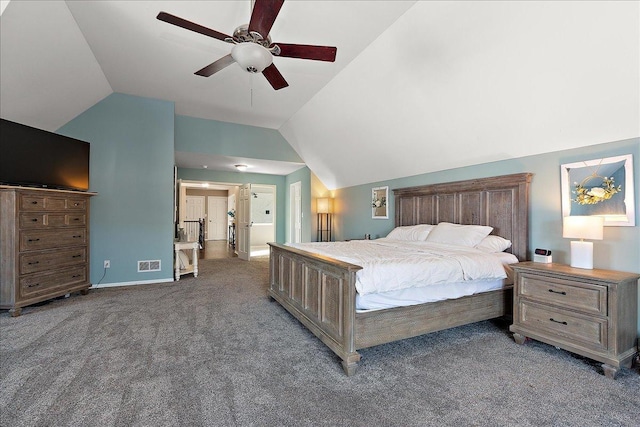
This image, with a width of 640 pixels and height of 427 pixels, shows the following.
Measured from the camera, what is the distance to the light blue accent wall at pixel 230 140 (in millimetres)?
5652

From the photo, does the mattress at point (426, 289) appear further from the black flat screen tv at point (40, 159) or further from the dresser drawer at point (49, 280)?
the black flat screen tv at point (40, 159)

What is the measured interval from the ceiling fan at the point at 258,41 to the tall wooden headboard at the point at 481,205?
2441 millimetres

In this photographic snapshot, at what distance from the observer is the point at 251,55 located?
221cm

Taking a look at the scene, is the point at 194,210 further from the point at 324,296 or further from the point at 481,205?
the point at 481,205

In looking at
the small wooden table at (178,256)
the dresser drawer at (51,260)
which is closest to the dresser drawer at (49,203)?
the dresser drawer at (51,260)

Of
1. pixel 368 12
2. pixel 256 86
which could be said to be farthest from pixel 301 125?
pixel 368 12

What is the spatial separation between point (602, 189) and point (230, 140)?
5.74 metres

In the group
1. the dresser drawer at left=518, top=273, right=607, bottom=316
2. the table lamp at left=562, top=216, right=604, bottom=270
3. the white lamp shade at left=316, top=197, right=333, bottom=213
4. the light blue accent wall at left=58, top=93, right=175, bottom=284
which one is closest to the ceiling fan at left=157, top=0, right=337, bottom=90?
the table lamp at left=562, top=216, right=604, bottom=270

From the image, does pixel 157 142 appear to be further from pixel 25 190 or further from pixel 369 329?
pixel 369 329

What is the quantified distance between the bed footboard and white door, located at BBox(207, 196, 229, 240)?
10328 millimetres

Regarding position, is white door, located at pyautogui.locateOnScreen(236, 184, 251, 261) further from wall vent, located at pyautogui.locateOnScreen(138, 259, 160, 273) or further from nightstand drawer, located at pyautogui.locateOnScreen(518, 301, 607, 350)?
nightstand drawer, located at pyautogui.locateOnScreen(518, 301, 607, 350)

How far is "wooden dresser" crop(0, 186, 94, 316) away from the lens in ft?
10.2

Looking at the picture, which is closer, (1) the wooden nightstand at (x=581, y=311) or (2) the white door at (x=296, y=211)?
(1) the wooden nightstand at (x=581, y=311)

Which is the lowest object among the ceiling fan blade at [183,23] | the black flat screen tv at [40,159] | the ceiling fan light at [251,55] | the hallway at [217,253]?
the hallway at [217,253]
